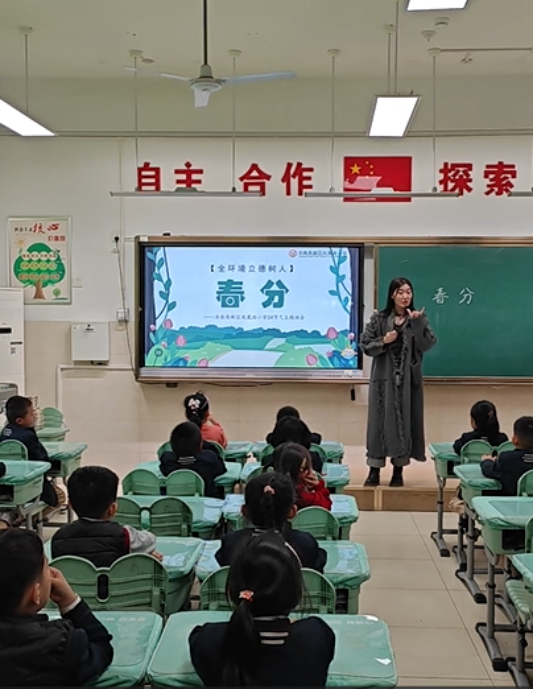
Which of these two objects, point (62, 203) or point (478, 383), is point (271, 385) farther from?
point (62, 203)

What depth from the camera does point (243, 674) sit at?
1431 millimetres

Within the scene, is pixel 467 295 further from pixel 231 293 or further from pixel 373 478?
pixel 231 293

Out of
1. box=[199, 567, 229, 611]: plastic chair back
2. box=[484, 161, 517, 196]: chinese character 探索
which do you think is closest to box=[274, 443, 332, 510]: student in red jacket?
box=[199, 567, 229, 611]: plastic chair back

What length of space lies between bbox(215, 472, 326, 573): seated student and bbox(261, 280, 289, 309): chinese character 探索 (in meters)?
4.03

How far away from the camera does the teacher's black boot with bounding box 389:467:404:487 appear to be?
216 inches

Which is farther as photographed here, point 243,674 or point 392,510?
point 392,510

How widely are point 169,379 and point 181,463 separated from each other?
2.60 metres

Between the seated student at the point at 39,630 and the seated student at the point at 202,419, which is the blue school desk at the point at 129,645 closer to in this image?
the seated student at the point at 39,630

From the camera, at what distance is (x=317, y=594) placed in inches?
80.2

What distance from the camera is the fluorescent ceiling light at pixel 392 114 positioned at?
14.3 feet

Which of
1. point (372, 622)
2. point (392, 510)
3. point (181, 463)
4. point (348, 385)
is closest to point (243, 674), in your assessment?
point (372, 622)

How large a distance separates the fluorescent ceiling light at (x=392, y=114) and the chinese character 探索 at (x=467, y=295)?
1.72 metres

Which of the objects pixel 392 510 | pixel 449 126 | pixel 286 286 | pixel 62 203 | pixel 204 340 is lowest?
pixel 392 510

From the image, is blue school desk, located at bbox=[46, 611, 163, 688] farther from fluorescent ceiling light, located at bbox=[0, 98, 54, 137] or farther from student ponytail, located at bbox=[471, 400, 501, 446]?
fluorescent ceiling light, located at bbox=[0, 98, 54, 137]
